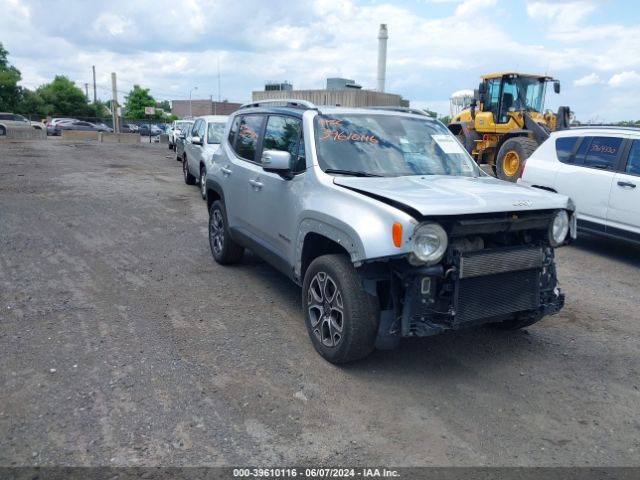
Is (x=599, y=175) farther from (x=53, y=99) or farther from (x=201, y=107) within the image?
(x=201, y=107)

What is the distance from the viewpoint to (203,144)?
478 inches

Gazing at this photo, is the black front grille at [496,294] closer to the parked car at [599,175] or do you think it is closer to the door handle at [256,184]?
the door handle at [256,184]

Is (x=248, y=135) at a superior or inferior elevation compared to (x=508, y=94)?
inferior

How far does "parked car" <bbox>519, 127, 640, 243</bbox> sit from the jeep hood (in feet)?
12.1

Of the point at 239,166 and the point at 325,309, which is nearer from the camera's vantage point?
the point at 325,309

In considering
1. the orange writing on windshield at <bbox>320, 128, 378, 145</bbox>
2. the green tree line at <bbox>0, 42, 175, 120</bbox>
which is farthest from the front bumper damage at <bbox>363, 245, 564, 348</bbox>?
the green tree line at <bbox>0, 42, 175, 120</bbox>

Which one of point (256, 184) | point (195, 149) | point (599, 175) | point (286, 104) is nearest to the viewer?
point (256, 184)

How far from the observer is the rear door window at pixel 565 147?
8.35 m

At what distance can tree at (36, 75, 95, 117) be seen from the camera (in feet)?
211

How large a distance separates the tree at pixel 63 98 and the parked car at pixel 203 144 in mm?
57623

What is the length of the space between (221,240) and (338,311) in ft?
10.1

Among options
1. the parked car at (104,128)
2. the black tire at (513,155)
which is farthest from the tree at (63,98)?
the black tire at (513,155)

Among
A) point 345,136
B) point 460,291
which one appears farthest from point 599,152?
point 460,291

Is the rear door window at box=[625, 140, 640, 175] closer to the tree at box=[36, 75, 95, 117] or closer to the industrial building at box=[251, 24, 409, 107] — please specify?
the industrial building at box=[251, 24, 409, 107]
